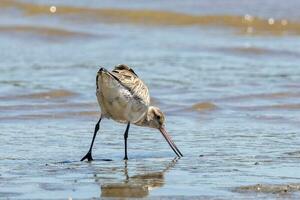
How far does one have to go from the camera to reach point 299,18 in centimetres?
1805

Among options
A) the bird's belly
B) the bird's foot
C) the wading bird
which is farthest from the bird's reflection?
the bird's belly

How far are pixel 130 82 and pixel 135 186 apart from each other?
5.96 ft

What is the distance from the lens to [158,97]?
39.1 ft

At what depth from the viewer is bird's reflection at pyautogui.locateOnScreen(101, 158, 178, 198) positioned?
21.1 feet

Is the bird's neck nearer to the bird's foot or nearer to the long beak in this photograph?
the long beak

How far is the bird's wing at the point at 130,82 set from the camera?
826 cm

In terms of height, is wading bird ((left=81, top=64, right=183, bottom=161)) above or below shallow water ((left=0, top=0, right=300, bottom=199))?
above

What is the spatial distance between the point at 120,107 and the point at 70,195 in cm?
221

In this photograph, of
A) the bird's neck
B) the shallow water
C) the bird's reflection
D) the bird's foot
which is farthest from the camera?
the bird's neck

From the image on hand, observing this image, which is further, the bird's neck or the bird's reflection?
the bird's neck

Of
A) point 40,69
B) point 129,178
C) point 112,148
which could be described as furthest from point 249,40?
point 129,178

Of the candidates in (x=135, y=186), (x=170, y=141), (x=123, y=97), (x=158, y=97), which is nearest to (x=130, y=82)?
(x=123, y=97)

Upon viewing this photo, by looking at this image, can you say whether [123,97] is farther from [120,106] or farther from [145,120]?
[145,120]

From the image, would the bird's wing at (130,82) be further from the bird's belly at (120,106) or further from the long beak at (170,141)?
the long beak at (170,141)
